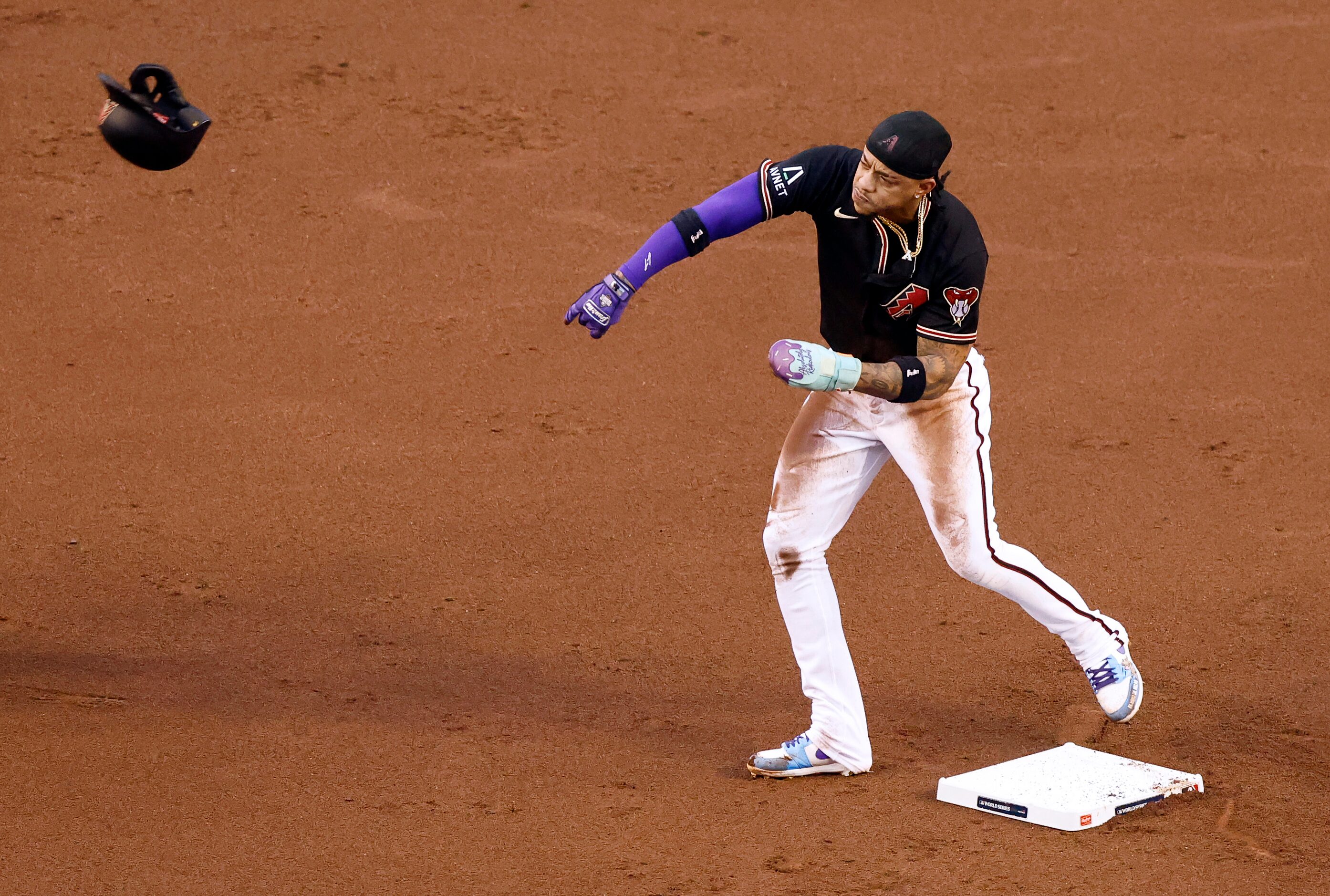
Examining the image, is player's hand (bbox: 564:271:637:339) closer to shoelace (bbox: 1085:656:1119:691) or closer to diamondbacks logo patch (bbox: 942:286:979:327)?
diamondbacks logo patch (bbox: 942:286:979:327)

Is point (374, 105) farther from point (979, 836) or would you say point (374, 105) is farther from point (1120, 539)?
point (979, 836)

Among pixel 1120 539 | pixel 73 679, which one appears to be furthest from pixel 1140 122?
pixel 73 679

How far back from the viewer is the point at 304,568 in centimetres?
667

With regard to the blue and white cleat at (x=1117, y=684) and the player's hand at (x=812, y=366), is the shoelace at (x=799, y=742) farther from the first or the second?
the player's hand at (x=812, y=366)

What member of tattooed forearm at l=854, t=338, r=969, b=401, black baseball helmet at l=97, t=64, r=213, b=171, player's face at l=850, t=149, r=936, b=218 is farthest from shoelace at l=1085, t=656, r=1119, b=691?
black baseball helmet at l=97, t=64, r=213, b=171

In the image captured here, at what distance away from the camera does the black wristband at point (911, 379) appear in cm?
459

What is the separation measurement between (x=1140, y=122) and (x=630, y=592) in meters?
6.38

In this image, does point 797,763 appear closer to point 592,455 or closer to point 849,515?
point 849,515

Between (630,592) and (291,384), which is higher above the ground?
(291,384)

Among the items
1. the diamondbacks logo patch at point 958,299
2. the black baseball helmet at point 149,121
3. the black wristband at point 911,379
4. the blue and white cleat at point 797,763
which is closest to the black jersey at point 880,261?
the diamondbacks logo patch at point 958,299

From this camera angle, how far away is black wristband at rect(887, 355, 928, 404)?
15.0ft

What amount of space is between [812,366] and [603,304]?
770 mm

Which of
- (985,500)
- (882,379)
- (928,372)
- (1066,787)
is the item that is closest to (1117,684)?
(1066,787)

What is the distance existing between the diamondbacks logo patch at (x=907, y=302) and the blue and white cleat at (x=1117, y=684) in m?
1.34
